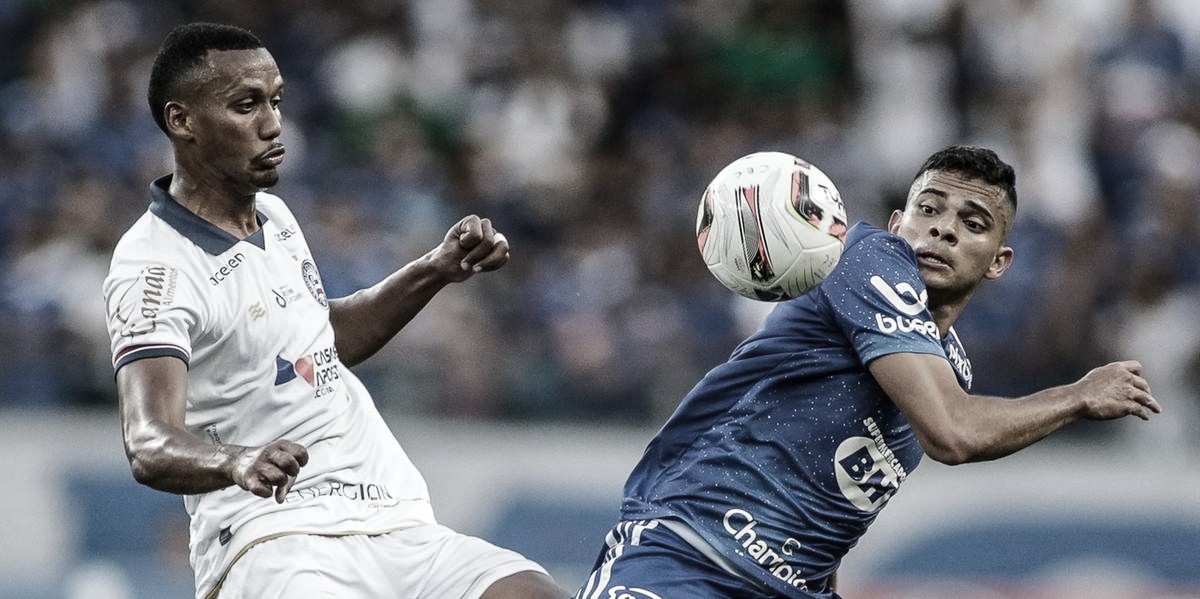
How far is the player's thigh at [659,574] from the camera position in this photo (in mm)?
5406

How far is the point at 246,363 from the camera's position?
224 inches

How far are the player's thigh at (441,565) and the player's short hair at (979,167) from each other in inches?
76.0

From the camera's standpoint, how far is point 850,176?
1334 centimetres

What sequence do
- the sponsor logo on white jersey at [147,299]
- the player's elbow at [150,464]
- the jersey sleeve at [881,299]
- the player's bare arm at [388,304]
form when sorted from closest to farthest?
the player's elbow at [150,464] → the jersey sleeve at [881,299] → the sponsor logo on white jersey at [147,299] → the player's bare arm at [388,304]

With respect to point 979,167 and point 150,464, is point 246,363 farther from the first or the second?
point 979,167

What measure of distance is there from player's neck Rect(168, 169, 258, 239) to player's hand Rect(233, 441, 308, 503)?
4.16 feet

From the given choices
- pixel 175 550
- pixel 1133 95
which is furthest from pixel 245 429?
pixel 1133 95

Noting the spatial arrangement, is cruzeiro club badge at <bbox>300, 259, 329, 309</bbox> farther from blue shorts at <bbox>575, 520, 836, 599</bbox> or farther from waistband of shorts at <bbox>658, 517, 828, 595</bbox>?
waistband of shorts at <bbox>658, 517, 828, 595</bbox>

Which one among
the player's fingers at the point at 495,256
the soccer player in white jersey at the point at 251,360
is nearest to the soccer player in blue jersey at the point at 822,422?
the soccer player in white jersey at the point at 251,360

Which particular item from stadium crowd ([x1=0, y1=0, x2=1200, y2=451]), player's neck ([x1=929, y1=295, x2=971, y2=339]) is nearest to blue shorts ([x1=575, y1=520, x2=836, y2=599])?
player's neck ([x1=929, y1=295, x2=971, y2=339])

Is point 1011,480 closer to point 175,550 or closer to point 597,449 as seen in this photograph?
point 597,449

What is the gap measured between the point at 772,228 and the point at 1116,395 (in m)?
1.12

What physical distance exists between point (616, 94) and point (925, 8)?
Result: 2.66m

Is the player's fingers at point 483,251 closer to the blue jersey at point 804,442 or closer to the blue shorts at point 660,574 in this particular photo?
the blue jersey at point 804,442
